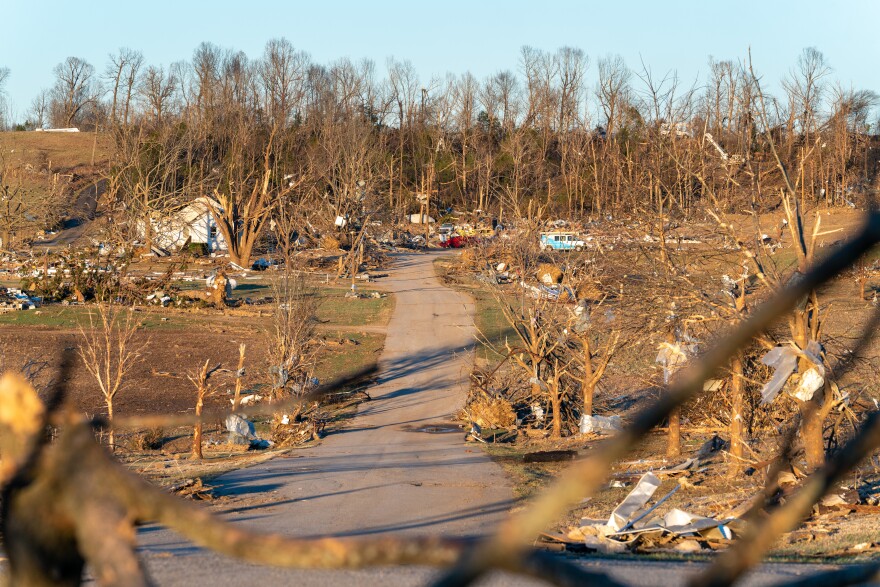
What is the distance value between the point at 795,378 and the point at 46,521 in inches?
369

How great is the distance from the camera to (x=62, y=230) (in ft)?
220

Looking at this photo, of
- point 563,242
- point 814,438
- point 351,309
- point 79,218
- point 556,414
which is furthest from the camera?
point 79,218

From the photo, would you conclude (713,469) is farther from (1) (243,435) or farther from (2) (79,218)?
(2) (79,218)

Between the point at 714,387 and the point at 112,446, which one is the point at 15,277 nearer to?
the point at 112,446

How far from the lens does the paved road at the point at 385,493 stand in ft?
17.9

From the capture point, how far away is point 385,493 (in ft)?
40.0

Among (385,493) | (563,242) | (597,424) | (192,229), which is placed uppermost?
Result: (192,229)

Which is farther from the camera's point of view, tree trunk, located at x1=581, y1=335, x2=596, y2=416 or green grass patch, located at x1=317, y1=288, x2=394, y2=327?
green grass patch, located at x1=317, y1=288, x2=394, y2=327

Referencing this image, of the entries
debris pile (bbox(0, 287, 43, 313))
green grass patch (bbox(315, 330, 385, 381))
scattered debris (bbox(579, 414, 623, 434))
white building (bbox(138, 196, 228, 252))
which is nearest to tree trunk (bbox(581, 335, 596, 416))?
scattered debris (bbox(579, 414, 623, 434))

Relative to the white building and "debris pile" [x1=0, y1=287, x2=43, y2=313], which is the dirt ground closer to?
"debris pile" [x1=0, y1=287, x2=43, y2=313]

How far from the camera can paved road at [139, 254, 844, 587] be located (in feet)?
17.9

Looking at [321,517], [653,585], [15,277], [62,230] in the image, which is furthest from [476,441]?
[62,230]

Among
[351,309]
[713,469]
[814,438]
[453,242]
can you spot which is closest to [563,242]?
[351,309]

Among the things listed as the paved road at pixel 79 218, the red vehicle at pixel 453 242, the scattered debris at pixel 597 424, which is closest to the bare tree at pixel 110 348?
the scattered debris at pixel 597 424
